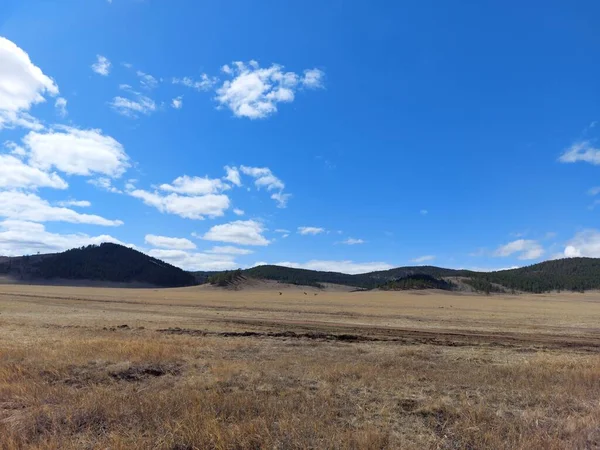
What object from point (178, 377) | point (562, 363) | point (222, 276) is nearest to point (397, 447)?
point (178, 377)

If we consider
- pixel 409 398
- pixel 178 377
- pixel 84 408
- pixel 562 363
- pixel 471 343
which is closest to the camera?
pixel 84 408

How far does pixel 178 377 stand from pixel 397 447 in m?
6.93

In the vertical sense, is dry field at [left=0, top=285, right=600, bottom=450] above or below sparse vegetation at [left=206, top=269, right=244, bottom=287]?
below

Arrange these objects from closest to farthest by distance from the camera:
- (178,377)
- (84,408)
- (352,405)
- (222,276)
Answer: (84,408) → (352,405) → (178,377) → (222,276)

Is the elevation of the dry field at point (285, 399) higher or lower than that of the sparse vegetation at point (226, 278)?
lower

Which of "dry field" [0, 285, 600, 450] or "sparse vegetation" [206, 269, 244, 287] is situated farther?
"sparse vegetation" [206, 269, 244, 287]

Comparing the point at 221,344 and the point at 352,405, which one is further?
the point at 221,344

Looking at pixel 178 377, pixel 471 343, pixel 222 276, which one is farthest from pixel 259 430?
pixel 222 276

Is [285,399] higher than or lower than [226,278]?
lower

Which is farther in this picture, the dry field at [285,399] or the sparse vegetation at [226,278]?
the sparse vegetation at [226,278]

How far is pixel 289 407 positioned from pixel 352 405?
1.46 meters

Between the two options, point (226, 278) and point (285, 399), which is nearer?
point (285, 399)

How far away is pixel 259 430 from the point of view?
738 cm

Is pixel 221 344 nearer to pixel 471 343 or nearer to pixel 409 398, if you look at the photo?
pixel 409 398
